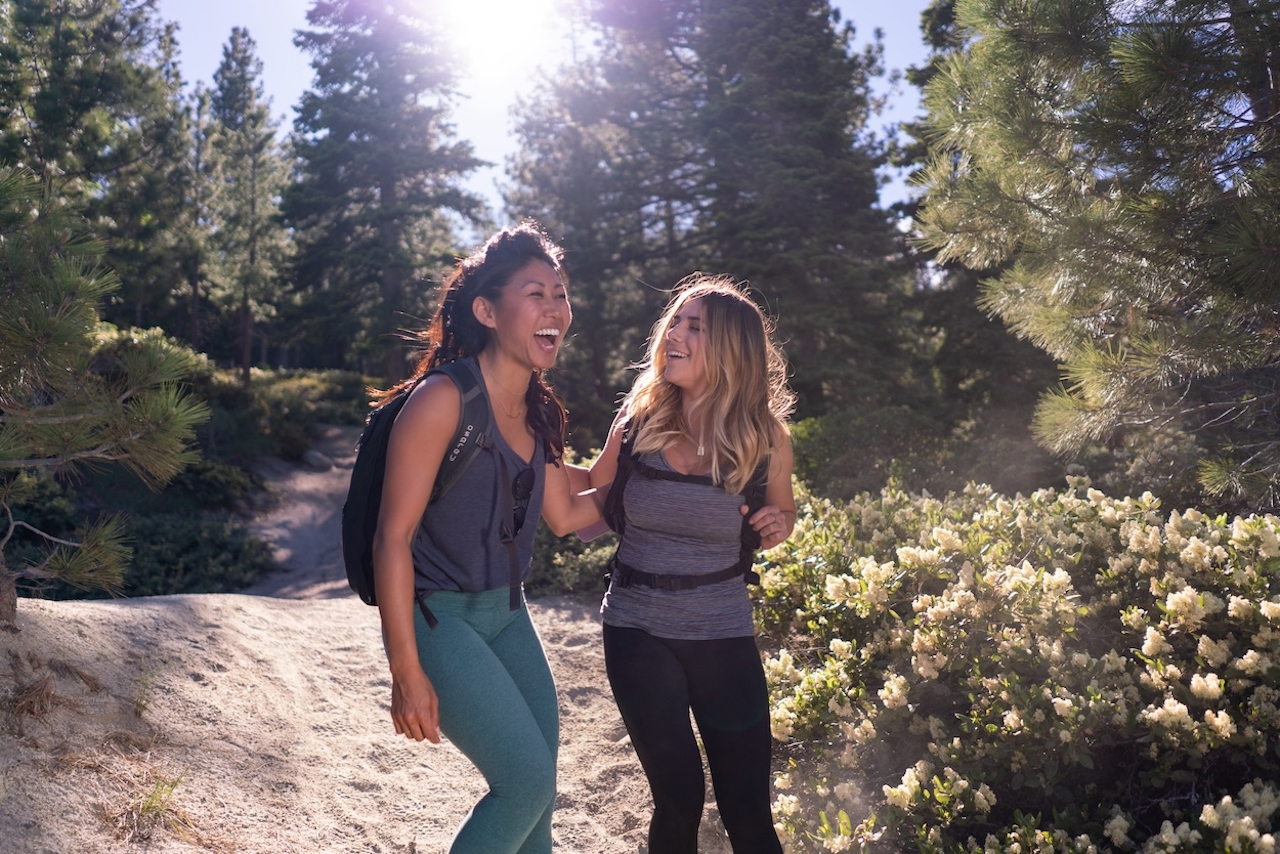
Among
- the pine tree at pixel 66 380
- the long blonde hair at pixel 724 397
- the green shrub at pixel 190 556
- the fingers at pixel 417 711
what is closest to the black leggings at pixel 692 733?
the long blonde hair at pixel 724 397

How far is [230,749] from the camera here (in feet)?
14.7

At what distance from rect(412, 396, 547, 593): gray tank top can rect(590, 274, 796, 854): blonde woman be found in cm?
62

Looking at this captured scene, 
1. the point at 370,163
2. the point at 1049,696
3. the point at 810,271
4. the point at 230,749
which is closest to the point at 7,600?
the point at 230,749

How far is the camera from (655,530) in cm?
305

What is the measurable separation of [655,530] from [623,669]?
1.53ft

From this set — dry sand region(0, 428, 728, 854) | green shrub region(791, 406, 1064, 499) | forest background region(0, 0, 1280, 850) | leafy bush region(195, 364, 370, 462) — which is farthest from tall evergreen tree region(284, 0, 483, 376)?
dry sand region(0, 428, 728, 854)

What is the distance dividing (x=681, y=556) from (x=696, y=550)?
6 centimetres

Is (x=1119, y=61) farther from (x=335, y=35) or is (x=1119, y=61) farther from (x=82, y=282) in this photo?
(x=335, y=35)

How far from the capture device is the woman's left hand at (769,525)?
3.06 metres

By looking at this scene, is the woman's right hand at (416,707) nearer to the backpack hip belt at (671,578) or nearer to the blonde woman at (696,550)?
the blonde woman at (696,550)

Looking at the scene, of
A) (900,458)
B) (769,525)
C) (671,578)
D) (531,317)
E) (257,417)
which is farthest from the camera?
(257,417)

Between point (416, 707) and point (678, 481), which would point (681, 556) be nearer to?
point (678, 481)

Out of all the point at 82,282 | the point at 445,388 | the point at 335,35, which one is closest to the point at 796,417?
the point at 82,282

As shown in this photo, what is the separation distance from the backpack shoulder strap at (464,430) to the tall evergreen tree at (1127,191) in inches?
136
